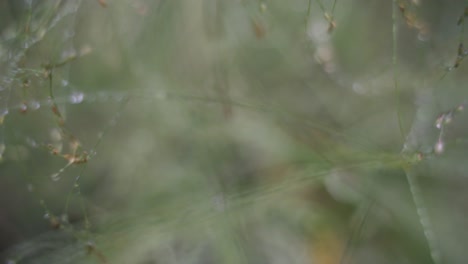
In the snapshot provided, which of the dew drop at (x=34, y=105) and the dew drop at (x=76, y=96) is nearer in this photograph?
the dew drop at (x=34, y=105)

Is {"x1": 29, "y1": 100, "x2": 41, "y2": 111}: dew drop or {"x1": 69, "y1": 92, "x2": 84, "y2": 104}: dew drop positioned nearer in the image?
{"x1": 29, "y1": 100, "x2": 41, "y2": 111}: dew drop

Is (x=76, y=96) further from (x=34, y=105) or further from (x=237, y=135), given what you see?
(x=237, y=135)

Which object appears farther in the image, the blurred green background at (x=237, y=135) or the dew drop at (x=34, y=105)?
the blurred green background at (x=237, y=135)

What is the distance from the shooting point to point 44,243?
94 centimetres

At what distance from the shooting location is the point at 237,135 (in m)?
1.05

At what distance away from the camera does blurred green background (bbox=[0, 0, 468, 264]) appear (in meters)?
0.90

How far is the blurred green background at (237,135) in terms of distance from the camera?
2.96ft

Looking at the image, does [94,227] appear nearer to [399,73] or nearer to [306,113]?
[306,113]

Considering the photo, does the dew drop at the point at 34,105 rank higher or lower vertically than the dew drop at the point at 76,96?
lower

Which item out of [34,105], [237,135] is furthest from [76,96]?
[237,135]

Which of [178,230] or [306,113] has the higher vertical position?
[306,113]

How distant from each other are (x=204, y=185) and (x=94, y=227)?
203mm

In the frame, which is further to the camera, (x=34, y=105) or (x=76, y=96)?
(x=76, y=96)

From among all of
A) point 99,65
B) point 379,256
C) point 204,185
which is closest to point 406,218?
point 379,256
